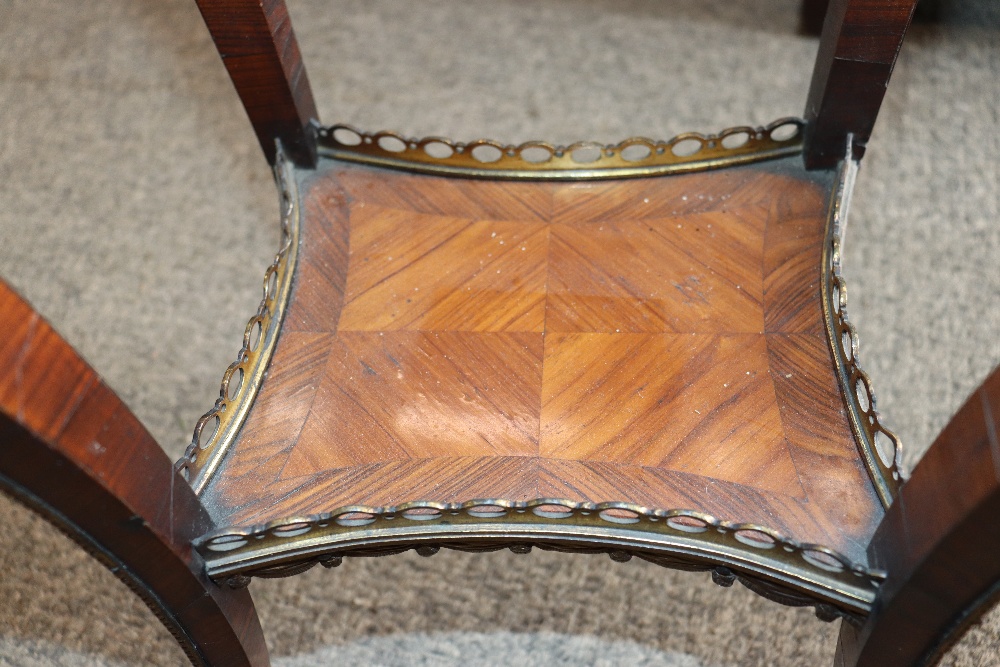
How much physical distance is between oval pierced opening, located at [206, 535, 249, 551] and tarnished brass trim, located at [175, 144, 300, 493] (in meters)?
0.06

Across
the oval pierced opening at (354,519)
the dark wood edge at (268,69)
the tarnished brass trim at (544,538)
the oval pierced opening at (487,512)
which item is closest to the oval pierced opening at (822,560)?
the tarnished brass trim at (544,538)

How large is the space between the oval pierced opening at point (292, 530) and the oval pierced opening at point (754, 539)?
33 centimetres

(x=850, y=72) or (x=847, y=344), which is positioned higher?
(x=850, y=72)

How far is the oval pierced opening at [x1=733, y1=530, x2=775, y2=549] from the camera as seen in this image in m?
0.76

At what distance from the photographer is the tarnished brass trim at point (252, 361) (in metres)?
0.83

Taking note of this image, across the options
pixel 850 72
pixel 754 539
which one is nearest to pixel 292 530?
pixel 754 539

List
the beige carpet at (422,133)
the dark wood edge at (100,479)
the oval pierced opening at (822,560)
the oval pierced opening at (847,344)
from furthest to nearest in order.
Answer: the beige carpet at (422,133) → the oval pierced opening at (847,344) → the oval pierced opening at (822,560) → the dark wood edge at (100,479)

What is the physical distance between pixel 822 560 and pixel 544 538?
0.68ft

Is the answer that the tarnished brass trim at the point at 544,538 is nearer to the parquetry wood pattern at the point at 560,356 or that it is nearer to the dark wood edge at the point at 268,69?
the parquetry wood pattern at the point at 560,356

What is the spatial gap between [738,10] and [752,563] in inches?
52.6

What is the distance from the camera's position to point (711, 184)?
1015mm

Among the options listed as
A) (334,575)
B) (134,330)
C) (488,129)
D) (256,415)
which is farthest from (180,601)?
(488,129)

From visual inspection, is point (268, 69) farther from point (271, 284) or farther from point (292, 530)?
point (292, 530)

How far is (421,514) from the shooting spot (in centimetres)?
79
